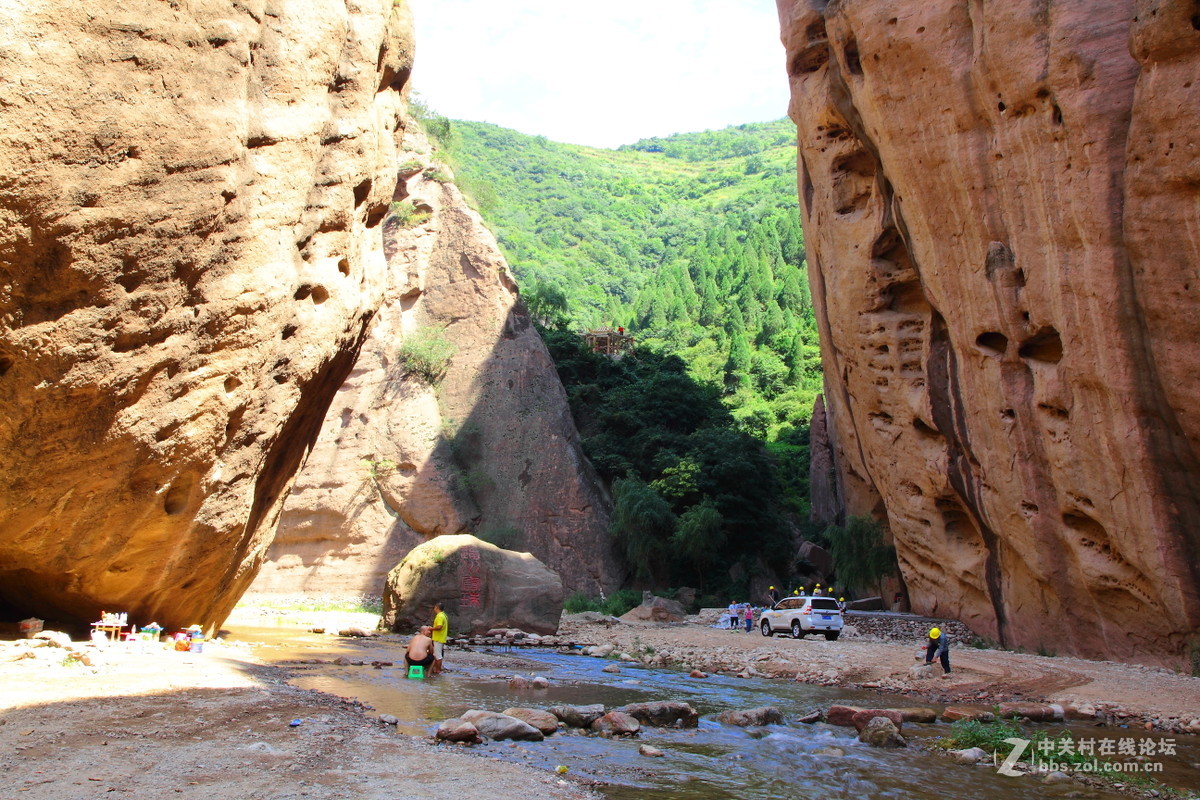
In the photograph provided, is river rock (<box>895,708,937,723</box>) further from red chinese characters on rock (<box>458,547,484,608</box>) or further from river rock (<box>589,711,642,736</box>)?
red chinese characters on rock (<box>458,547,484,608</box>)

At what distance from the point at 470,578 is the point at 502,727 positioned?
13.3 metres

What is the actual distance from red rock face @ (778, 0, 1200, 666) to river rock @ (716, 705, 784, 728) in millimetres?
8629

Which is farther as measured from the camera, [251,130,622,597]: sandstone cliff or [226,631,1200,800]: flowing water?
[251,130,622,597]: sandstone cliff

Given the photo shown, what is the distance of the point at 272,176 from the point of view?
12391 millimetres

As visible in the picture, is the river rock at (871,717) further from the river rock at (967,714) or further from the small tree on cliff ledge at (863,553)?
the small tree on cliff ledge at (863,553)

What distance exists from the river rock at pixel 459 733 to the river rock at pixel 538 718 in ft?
3.48

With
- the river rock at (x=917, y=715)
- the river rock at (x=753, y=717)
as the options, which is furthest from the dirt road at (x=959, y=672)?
the river rock at (x=753, y=717)

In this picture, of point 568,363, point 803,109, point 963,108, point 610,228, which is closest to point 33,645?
point 963,108

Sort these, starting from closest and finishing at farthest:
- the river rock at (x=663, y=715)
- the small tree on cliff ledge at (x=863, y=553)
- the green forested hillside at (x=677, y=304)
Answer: the river rock at (x=663, y=715), the small tree on cliff ledge at (x=863, y=553), the green forested hillside at (x=677, y=304)

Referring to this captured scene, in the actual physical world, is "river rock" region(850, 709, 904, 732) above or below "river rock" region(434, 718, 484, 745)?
below

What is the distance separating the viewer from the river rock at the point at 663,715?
11.2m

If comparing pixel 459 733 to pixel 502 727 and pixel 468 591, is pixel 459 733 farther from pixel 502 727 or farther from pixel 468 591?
pixel 468 591

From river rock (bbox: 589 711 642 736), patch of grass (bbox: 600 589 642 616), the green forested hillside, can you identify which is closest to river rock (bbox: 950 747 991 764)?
river rock (bbox: 589 711 642 736)

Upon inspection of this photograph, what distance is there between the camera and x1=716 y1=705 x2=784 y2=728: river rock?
11.4m
